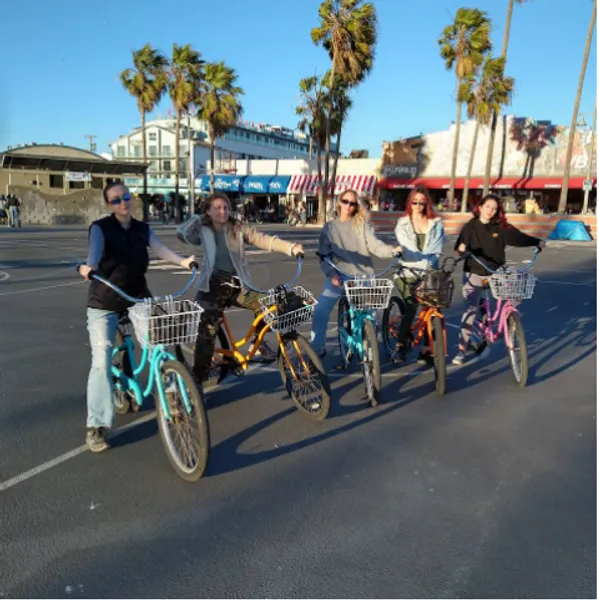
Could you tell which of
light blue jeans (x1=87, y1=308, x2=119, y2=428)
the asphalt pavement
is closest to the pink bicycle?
the asphalt pavement

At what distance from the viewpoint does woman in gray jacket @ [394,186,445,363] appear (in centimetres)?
565

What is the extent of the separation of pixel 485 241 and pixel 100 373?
4068 millimetres

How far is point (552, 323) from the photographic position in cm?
829

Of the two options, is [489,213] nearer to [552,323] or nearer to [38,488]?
[552,323]

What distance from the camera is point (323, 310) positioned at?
19.2 ft

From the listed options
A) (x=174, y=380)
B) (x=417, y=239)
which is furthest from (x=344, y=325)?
(x=174, y=380)

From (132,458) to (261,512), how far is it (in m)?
1.14

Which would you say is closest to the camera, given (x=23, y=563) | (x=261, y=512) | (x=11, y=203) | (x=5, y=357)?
(x=23, y=563)

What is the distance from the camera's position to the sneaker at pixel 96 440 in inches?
155

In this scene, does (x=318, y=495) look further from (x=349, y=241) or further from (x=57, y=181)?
(x=57, y=181)

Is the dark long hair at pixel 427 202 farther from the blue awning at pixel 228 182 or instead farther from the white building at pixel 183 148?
the white building at pixel 183 148

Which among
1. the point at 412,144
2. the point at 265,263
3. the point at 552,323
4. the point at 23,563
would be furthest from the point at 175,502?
the point at 412,144

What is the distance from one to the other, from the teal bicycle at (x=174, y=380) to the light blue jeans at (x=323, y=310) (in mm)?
2317

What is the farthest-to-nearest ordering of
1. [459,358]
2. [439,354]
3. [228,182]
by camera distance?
[228,182] → [459,358] → [439,354]
